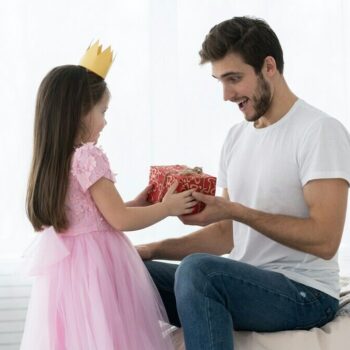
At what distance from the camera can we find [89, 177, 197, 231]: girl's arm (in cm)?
173

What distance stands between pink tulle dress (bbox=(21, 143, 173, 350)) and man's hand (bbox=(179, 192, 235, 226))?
0.22m

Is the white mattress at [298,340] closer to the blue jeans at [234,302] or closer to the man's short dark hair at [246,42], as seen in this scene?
the blue jeans at [234,302]

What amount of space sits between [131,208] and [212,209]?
21cm

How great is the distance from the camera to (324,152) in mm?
Result: 1725

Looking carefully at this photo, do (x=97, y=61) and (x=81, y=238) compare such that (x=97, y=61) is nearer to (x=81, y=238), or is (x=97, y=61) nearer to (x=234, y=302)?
(x=81, y=238)

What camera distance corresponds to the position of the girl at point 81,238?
1714 mm

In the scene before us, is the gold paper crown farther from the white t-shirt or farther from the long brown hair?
the white t-shirt

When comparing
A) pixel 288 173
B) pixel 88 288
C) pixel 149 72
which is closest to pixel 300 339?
pixel 288 173

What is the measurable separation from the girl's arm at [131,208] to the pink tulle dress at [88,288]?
0.03m

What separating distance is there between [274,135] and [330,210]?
0.30 m

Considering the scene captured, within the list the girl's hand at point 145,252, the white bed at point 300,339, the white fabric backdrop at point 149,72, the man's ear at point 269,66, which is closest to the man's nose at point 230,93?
the man's ear at point 269,66

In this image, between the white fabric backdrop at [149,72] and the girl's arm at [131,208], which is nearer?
the girl's arm at [131,208]

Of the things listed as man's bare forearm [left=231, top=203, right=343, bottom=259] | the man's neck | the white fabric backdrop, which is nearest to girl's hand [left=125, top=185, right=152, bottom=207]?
man's bare forearm [left=231, top=203, right=343, bottom=259]

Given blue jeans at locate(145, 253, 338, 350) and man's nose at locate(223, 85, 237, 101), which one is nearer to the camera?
blue jeans at locate(145, 253, 338, 350)
